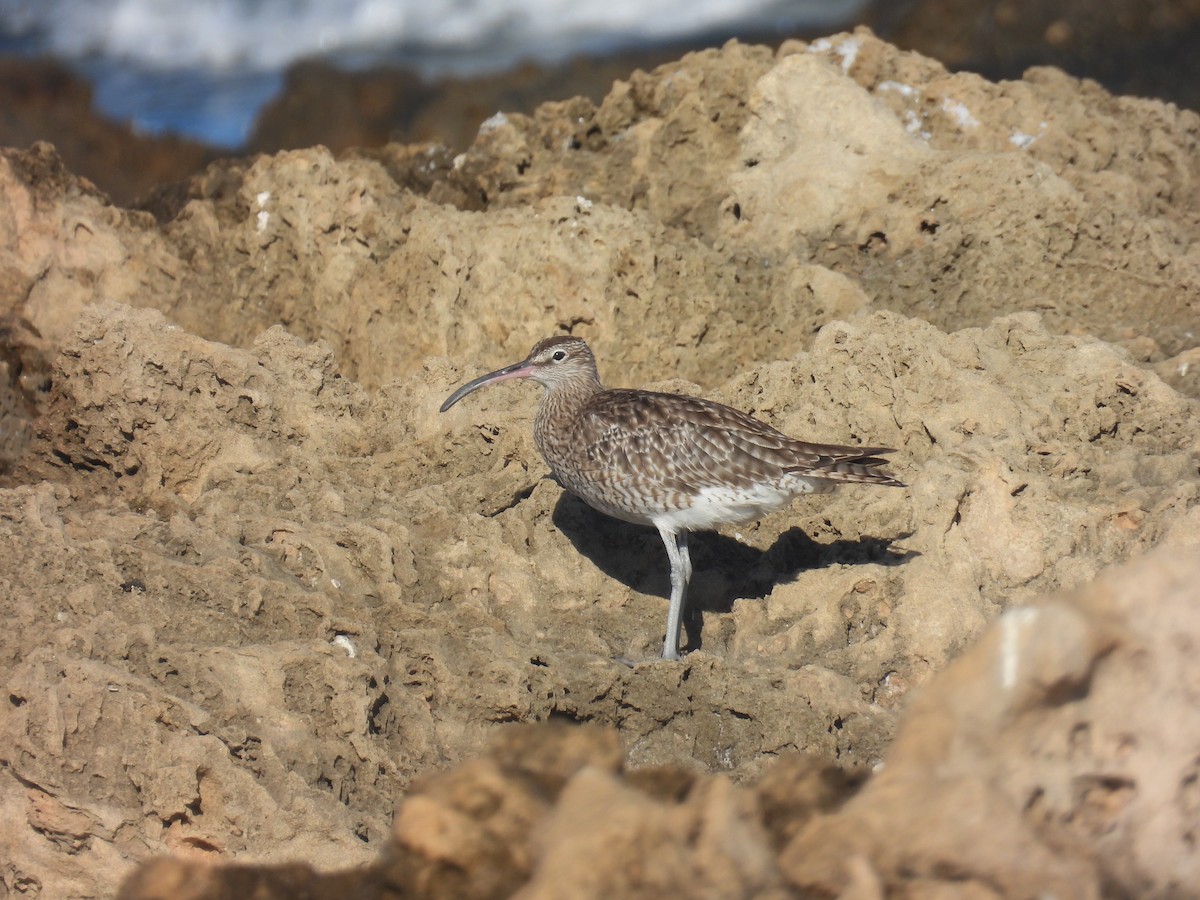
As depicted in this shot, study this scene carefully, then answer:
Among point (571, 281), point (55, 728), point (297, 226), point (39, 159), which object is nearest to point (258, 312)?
point (297, 226)

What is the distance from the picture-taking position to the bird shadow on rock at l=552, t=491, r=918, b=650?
22.8 feet

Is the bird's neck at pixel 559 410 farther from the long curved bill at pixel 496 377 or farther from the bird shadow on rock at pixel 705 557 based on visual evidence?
the bird shadow on rock at pixel 705 557

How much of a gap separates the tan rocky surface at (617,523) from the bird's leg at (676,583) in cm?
31

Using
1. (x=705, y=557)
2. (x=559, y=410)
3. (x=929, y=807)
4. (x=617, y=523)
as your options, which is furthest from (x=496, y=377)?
(x=929, y=807)

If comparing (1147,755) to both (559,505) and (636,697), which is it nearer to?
(636,697)

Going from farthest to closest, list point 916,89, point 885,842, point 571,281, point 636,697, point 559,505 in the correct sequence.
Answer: point 916,89 < point 571,281 < point 559,505 < point 636,697 < point 885,842

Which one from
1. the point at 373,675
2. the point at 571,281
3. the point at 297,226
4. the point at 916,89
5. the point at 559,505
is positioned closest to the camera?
the point at 373,675

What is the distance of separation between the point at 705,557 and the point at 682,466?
0.99m

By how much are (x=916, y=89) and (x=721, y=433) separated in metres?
5.14

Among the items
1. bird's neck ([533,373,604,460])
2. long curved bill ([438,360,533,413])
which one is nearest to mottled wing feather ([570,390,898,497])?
bird's neck ([533,373,604,460])

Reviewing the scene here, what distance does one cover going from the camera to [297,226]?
8.93 metres

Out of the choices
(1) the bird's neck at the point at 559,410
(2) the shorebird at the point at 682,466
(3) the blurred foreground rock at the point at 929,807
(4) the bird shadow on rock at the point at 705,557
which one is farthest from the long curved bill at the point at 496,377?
(3) the blurred foreground rock at the point at 929,807

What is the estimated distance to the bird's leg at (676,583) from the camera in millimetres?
6520

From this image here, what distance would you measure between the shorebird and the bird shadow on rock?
0.41m
